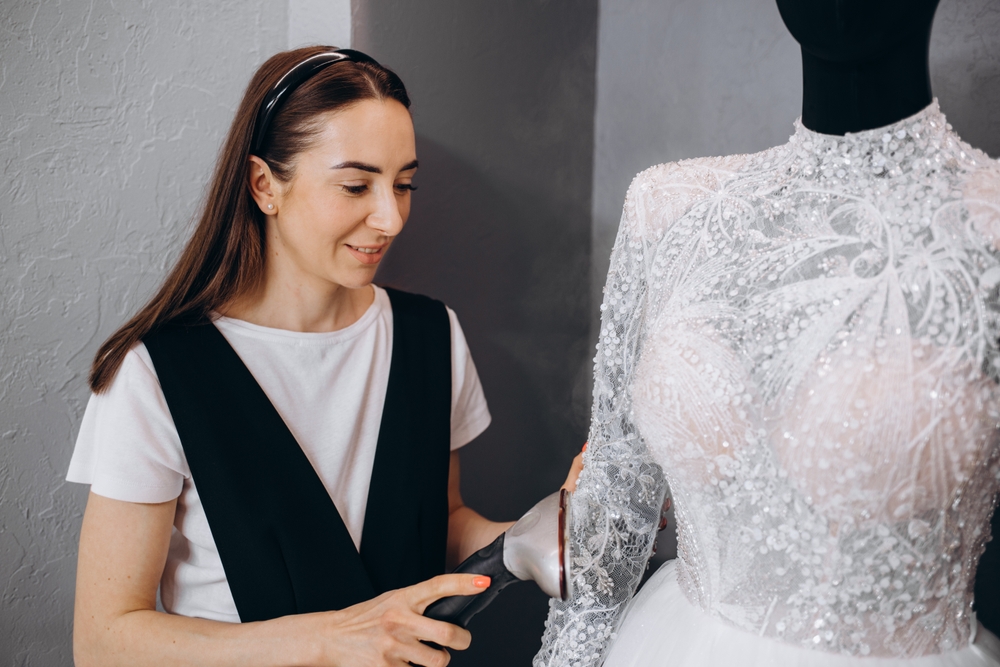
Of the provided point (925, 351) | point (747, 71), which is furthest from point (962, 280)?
point (747, 71)

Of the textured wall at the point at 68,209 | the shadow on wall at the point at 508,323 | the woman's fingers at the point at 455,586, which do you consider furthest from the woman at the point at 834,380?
the textured wall at the point at 68,209

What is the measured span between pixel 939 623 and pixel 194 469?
0.85 meters

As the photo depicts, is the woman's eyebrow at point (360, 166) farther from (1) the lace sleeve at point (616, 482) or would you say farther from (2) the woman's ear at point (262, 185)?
(1) the lace sleeve at point (616, 482)

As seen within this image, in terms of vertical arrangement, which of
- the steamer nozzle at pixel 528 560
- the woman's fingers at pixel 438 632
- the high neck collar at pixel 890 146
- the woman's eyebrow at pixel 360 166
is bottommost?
the woman's fingers at pixel 438 632

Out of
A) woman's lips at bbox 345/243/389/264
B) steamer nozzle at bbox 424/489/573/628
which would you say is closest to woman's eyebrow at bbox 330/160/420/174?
woman's lips at bbox 345/243/389/264

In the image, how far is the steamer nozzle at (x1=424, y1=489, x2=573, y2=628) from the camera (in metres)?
0.81

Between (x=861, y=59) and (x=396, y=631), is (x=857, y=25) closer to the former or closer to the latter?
(x=861, y=59)

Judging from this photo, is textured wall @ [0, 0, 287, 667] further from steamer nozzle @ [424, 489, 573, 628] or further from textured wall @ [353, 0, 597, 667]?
steamer nozzle @ [424, 489, 573, 628]

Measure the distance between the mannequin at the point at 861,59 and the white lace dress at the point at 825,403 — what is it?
2 cm

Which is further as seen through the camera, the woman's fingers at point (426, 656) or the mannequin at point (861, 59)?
the woman's fingers at point (426, 656)

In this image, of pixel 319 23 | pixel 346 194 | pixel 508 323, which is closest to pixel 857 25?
pixel 346 194

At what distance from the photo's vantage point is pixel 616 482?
86cm

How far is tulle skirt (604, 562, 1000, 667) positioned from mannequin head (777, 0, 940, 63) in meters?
0.56

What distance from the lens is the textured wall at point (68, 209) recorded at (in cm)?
107
